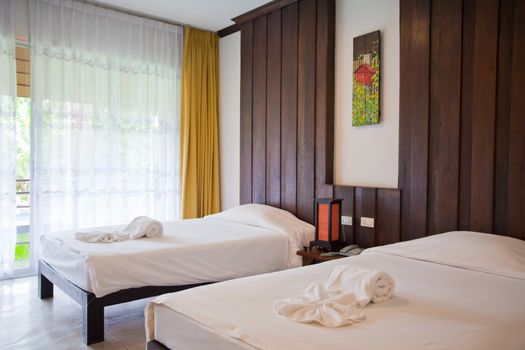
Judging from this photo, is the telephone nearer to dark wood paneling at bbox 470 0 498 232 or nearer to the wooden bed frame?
dark wood paneling at bbox 470 0 498 232

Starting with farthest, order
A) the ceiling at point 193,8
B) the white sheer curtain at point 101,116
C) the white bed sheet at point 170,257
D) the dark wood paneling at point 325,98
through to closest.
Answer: the ceiling at point 193,8
the white sheer curtain at point 101,116
the dark wood paneling at point 325,98
the white bed sheet at point 170,257

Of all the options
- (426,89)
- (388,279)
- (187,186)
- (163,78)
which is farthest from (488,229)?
(163,78)

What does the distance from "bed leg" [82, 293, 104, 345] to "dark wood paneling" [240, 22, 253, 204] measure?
219cm

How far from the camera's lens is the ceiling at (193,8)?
4152mm

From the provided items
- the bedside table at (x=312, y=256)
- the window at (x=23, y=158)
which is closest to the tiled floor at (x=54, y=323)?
the window at (x=23, y=158)

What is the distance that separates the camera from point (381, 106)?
3354mm

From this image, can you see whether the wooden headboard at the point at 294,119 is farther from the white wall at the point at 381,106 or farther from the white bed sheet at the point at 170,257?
the white bed sheet at the point at 170,257

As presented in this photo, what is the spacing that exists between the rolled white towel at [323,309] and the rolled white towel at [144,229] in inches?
70.0

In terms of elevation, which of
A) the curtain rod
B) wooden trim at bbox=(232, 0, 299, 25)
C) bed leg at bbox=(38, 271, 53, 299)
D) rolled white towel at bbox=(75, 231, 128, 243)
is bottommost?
bed leg at bbox=(38, 271, 53, 299)

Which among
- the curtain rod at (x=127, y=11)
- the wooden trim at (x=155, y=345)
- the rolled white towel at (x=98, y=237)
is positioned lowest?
the wooden trim at (x=155, y=345)

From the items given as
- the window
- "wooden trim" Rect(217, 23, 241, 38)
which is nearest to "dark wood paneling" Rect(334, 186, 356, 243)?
"wooden trim" Rect(217, 23, 241, 38)

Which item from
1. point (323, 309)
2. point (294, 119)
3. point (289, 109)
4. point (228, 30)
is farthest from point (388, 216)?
point (228, 30)

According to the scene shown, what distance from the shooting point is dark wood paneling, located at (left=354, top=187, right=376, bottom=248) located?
329 centimetres

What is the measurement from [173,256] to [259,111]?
6.79 feet
